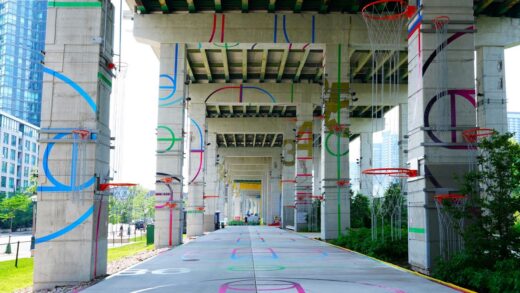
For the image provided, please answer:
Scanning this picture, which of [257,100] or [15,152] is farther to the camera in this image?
[15,152]

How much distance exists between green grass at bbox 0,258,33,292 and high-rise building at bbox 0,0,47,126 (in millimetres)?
116292

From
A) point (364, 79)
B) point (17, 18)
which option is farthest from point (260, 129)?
point (17, 18)

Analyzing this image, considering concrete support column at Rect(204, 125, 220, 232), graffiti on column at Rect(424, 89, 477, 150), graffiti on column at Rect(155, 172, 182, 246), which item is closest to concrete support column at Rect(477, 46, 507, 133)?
graffiti on column at Rect(424, 89, 477, 150)

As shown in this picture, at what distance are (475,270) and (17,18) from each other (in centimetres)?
15387

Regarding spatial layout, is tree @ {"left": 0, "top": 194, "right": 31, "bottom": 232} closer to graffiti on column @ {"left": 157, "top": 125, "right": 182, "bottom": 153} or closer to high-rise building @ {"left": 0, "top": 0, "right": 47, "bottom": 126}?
graffiti on column @ {"left": 157, "top": 125, "right": 182, "bottom": 153}

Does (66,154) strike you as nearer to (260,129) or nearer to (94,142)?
(94,142)

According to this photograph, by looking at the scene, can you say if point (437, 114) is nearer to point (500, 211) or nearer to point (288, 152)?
point (500, 211)

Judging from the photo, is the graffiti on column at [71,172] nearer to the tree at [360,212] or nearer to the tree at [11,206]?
the tree at [360,212]

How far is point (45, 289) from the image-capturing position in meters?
13.3

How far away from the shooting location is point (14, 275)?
59.0 ft

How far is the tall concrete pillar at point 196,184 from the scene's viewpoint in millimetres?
42219

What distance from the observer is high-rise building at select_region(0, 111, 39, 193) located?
3228 inches

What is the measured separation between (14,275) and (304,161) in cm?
2814

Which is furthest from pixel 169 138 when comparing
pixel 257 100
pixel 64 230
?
pixel 64 230
